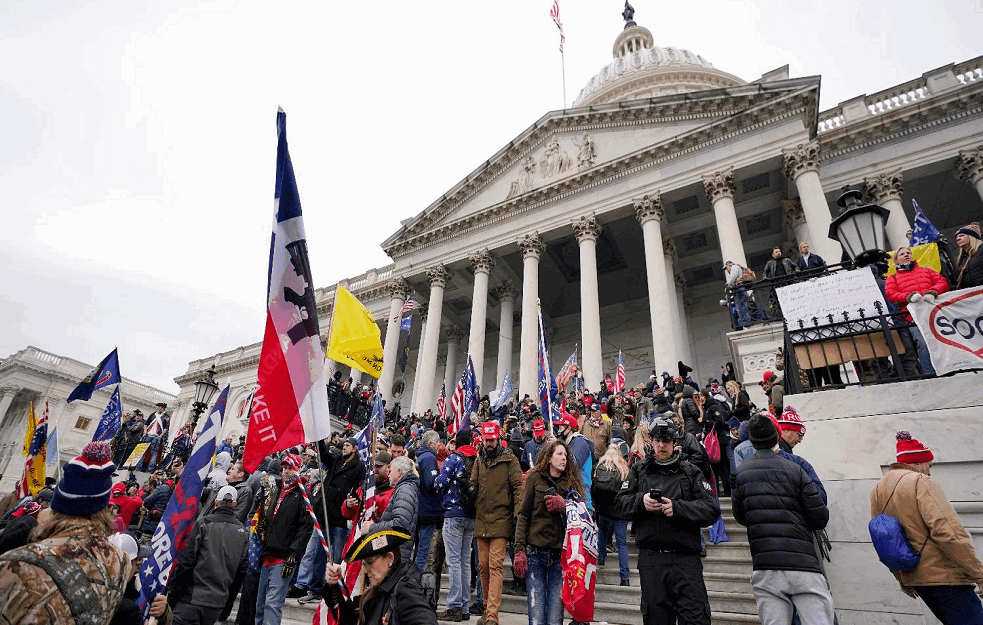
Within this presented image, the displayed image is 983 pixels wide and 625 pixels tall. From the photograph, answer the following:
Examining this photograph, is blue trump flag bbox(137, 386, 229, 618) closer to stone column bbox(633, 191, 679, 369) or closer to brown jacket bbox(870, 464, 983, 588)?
brown jacket bbox(870, 464, 983, 588)

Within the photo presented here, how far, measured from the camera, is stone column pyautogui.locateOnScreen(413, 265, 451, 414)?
21203 mm

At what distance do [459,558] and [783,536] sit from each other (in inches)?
134

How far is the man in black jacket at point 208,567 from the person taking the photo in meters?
4.02

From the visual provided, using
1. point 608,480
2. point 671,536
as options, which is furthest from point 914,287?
point 671,536

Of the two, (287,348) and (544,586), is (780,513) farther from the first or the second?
(287,348)

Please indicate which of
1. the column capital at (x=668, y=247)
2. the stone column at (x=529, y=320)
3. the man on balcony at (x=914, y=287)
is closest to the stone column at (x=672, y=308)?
the column capital at (x=668, y=247)

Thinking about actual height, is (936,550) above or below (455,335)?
below

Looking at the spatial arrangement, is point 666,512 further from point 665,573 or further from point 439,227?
point 439,227

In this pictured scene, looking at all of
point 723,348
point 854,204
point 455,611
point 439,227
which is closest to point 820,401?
point 854,204

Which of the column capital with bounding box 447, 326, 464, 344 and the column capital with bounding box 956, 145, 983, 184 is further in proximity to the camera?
the column capital with bounding box 447, 326, 464, 344

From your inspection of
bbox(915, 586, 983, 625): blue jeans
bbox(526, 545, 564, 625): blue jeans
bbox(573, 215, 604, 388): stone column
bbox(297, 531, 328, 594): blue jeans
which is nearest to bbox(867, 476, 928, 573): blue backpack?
bbox(915, 586, 983, 625): blue jeans

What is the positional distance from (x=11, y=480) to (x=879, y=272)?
56437mm

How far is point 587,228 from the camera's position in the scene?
2031 cm

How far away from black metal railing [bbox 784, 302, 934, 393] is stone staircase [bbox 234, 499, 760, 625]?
213cm
